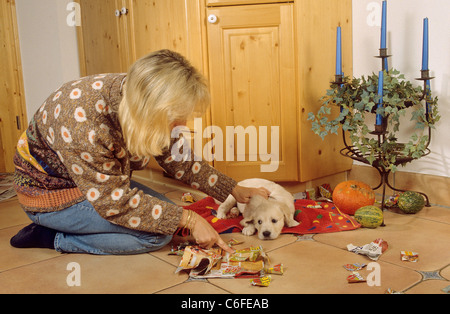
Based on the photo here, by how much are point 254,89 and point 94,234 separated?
1.08 m

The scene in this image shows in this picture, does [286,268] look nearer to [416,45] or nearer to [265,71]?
[265,71]

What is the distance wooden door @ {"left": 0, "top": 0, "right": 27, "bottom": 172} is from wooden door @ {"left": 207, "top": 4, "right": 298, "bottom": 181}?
1.84 meters

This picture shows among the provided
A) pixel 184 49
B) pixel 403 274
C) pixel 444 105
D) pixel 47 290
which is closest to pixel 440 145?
pixel 444 105

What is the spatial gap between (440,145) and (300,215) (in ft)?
2.51

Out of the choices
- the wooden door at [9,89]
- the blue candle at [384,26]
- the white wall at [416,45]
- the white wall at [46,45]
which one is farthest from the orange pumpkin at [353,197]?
the wooden door at [9,89]

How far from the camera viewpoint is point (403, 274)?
4.52 feet

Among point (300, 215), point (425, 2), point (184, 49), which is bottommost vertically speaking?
point (300, 215)

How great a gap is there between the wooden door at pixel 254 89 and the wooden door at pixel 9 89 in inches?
72.3

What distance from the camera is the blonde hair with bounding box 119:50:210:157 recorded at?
1.30 meters

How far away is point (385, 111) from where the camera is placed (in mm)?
1943

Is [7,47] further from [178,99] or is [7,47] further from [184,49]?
[178,99]

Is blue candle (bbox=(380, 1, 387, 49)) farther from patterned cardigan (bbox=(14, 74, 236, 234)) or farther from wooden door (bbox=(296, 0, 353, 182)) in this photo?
patterned cardigan (bbox=(14, 74, 236, 234))

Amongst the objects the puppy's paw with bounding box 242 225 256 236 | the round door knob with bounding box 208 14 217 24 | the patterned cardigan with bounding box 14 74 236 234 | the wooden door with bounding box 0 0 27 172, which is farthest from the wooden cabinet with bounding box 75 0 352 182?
the wooden door with bounding box 0 0 27 172

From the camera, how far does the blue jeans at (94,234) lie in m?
1.56
